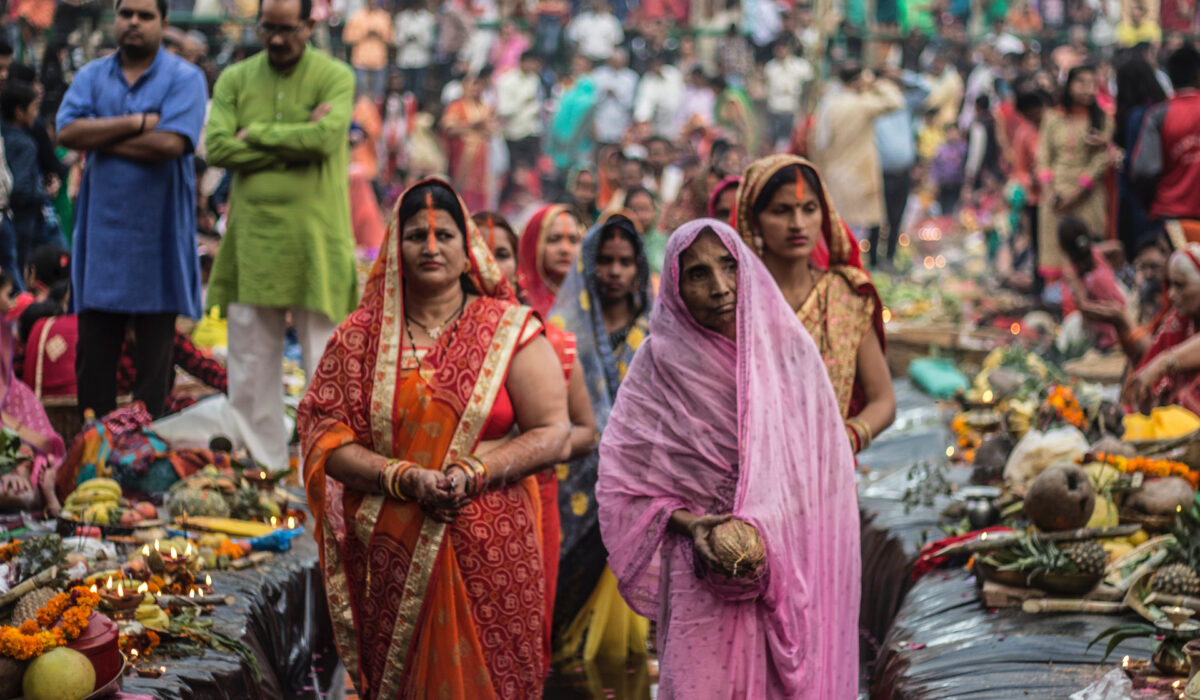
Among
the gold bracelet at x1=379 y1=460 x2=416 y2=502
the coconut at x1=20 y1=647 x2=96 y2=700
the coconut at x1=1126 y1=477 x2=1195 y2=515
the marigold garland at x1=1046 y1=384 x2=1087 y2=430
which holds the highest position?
the gold bracelet at x1=379 y1=460 x2=416 y2=502

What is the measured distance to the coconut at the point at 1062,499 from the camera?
17.4 ft

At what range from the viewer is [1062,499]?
5305 millimetres

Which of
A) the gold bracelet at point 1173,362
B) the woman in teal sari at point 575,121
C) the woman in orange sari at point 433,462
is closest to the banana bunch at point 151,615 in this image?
the woman in orange sari at point 433,462

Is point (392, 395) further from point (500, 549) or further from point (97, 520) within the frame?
point (97, 520)

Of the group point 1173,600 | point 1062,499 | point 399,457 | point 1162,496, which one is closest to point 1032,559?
point 1062,499

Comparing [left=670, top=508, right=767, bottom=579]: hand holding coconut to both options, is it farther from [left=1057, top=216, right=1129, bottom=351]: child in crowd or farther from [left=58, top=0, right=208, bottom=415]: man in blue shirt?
[left=1057, top=216, right=1129, bottom=351]: child in crowd

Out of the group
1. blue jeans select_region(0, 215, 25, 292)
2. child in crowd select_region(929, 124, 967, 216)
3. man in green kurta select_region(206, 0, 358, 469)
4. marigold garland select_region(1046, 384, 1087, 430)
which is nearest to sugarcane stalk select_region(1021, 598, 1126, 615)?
marigold garland select_region(1046, 384, 1087, 430)

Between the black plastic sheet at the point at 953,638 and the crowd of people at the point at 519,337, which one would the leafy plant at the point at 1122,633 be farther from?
the crowd of people at the point at 519,337

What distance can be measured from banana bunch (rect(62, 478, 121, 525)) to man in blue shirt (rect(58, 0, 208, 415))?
118cm

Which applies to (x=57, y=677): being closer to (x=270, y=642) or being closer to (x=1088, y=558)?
(x=270, y=642)

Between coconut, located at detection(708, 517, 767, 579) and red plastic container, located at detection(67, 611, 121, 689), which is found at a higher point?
coconut, located at detection(708, 517, 767, 579)

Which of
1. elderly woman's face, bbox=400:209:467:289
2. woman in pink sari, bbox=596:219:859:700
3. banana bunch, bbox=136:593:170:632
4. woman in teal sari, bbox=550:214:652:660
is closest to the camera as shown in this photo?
woman in pink sari, bbox=596:219:859:700

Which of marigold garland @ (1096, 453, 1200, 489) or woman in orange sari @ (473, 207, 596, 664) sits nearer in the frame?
woman in orange sari @ (473, 207, 596, 664)

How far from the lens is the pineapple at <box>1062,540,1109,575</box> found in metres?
5.09
